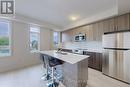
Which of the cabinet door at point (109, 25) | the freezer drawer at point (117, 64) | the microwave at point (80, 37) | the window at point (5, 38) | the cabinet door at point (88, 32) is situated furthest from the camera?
the microwave at point (80, 37)

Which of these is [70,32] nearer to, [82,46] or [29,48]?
[82,46]

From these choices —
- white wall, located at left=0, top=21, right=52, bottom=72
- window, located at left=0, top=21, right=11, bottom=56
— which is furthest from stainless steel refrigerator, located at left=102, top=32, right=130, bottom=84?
window, located at left=0, top=21, right=11, bottom=56

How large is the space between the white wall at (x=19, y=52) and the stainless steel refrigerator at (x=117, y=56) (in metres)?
4.02

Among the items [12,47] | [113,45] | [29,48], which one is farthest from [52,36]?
[113,45]

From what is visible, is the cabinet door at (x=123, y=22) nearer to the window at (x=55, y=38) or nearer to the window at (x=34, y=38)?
the window at (x=34, y=38)

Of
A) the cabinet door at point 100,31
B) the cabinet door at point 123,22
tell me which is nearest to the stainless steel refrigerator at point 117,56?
the cabinet door at point 123,22

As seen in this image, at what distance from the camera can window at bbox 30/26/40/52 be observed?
20.0ft

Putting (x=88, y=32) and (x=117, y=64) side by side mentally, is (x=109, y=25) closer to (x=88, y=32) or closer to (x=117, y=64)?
(x=88, y=32)

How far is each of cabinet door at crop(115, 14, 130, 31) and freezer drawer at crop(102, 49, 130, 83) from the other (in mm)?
880

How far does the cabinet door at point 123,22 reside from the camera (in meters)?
3.49

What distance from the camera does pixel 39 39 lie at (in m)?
6.51

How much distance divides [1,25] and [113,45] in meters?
4.91

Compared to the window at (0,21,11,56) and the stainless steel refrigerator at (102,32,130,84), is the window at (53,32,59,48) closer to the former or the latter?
the window at (0,21,11,56)

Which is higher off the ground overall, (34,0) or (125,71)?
(34,0)
